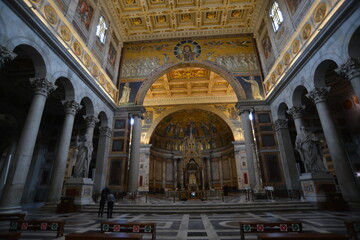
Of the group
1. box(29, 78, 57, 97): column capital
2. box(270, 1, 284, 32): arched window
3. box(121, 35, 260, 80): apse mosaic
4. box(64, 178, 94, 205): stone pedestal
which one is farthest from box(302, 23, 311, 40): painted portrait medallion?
box(64, 178, 94, 205): stone pedestal

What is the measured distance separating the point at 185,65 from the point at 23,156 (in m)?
15.0

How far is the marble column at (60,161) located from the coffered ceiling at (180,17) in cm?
1058

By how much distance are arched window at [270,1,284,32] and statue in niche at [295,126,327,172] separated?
8.98 metres

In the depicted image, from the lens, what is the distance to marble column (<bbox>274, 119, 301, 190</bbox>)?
13289 millimetres

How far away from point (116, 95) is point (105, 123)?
10.7 feet

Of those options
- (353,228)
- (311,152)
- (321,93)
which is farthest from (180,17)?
(353,228)

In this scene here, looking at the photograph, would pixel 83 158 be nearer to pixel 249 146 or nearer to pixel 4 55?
pixel 4 55

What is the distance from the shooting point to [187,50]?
19.2 m

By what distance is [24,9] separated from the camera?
7.52 meters

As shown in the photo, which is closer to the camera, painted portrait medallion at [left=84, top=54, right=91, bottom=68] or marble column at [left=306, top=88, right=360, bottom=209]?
marble column at [left=306, top=88, right=360, bottom=209]

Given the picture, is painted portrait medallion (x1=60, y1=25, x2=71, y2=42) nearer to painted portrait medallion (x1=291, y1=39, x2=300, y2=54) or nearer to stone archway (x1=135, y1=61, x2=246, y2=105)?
stone archway (x1=135, y1=61, x2=246, y2=105)

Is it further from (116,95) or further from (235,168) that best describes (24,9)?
(235,168)

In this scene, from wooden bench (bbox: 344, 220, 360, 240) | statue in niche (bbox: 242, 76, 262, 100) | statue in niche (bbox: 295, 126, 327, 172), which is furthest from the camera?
statue in niche (bbox: 242, 76, 262, 100)

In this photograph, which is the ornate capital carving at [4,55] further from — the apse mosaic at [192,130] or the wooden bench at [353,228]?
the apse mosaic at [192,130]
